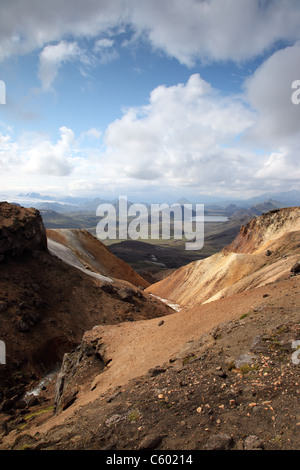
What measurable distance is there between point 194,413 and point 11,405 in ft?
45.2

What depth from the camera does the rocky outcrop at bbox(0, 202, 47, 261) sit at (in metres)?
26.5

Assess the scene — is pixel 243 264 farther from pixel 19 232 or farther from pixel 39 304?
pixel 19 232

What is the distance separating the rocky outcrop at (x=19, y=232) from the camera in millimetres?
26547

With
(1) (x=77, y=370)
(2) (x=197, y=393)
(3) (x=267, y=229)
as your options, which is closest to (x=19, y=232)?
(1) (x=77, y=370)

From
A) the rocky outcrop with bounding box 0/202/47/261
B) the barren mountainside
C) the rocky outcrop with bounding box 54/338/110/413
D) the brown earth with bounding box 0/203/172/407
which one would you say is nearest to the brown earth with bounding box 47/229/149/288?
the barren mountainside

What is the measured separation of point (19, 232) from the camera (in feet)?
92.2

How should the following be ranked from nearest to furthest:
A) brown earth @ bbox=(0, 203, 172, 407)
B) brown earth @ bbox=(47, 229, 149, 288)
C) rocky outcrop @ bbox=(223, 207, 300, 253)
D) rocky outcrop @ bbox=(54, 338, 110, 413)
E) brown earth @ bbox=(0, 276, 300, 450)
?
brown earth @ bbox=(0, 276, 300, 450), rocky outcrop @ bbox=(54, 338, 110, 413), brown earth @ bbox=(0, 203, 172, 407), brown earth @ bbox=(47, 229, 149, 288), rocky outcrop @ bbox=(223, 207, 300, 253)

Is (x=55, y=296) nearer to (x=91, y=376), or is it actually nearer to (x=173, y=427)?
(x=91, y=376)

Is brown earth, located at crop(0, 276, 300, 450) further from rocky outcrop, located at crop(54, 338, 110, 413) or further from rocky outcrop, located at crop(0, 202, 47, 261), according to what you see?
rocky outcrop, located at crop(0, 202, 47, 261)

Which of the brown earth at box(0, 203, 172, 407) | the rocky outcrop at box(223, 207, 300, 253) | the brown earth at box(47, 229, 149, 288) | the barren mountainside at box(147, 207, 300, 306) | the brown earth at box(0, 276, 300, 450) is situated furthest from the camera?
the rocky outcrop at box(223, 207, 300, 253)

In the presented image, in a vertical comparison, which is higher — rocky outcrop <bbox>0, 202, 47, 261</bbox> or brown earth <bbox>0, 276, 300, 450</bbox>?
rocky outcrop <bbox>0, 202, 47, 261</bbox>

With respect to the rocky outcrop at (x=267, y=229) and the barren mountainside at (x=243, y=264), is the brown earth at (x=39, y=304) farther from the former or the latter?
the rocky outcrop at (x=267, y=229)

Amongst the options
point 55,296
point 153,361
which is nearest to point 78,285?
point 55,296

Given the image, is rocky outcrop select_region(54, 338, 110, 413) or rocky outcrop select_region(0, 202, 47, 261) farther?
rocky outcrop select_region(0, 202, 47, 261)
